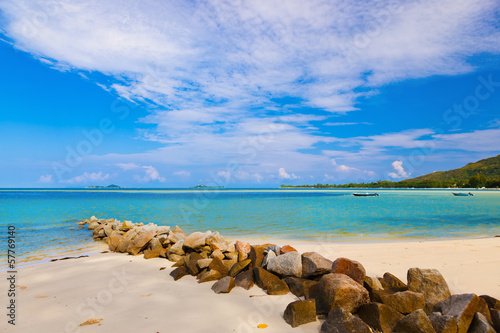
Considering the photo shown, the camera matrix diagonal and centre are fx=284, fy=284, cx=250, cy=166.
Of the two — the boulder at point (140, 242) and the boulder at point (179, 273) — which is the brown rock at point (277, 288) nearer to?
the boulder at point (179, 273)

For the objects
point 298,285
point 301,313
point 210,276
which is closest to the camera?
point 301,313

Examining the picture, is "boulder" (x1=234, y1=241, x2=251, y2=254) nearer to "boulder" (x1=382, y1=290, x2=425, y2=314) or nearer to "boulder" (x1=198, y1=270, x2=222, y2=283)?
"boulder" (x1=198, y1=270, x2=222, y2=283)

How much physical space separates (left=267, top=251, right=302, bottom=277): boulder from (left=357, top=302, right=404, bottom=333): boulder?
6.04 feet

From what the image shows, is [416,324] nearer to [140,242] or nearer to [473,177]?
[140,242]

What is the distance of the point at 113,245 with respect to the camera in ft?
37.8

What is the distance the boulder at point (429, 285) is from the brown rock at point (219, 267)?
4.06 m

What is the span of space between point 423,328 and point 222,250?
537 cm

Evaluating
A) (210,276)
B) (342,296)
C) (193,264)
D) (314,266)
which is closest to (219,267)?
(210,276)

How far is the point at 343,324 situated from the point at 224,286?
2.79 meters

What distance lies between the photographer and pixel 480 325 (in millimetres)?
3936

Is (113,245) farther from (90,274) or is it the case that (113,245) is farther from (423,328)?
(423,328)

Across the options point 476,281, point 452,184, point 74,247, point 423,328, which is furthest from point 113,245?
point 452,184

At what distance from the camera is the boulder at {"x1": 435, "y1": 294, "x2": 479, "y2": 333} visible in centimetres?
402

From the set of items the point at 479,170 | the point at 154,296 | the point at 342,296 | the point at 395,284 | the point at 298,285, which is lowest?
the point at 154,296
